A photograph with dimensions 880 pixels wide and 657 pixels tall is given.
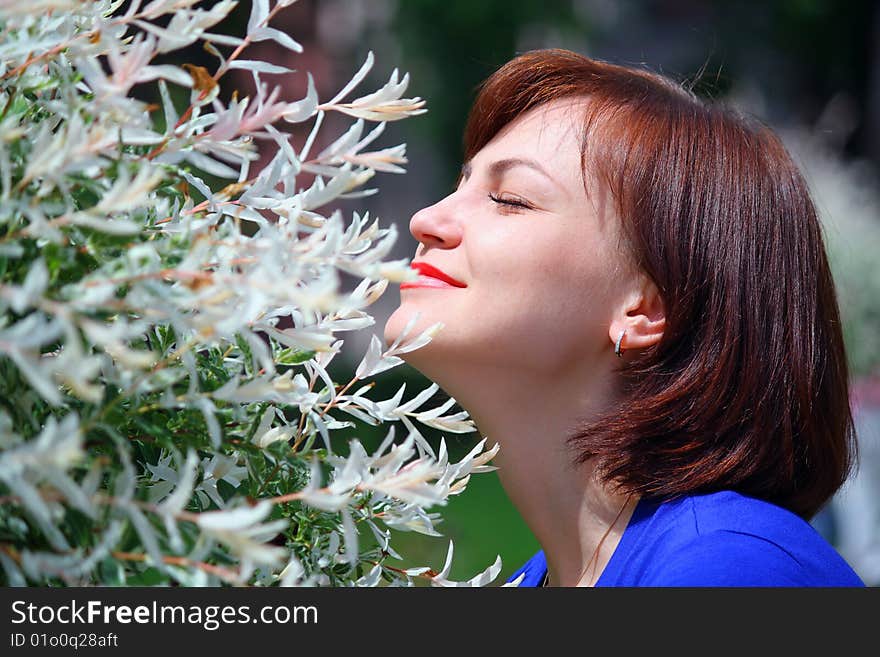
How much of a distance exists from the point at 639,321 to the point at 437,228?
0.33 meters

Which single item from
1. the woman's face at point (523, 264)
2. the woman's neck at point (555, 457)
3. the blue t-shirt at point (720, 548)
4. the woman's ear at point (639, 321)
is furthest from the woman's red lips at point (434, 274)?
the blue t-shirt at point (720, 548)

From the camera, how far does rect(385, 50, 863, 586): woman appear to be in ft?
4.60

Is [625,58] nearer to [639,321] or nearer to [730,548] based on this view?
[639,321]

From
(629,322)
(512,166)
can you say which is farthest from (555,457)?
(512,166)

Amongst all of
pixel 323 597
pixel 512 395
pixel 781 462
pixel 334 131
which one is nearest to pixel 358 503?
pixel 323 597

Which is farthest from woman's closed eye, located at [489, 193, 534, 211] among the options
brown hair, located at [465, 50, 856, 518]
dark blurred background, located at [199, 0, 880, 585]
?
dark blurred background, located at [199, 0, 880, 585]

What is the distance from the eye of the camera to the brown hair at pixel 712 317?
1441mm

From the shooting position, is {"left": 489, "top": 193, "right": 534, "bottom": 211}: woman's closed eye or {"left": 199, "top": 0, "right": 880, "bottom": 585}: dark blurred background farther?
{"left": 199, "top": 0, "right": 880, "bottom": 585}: dark blurred background

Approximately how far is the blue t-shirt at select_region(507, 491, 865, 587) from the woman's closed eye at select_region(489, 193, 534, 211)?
471mm

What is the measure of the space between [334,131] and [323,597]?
9.08 metres

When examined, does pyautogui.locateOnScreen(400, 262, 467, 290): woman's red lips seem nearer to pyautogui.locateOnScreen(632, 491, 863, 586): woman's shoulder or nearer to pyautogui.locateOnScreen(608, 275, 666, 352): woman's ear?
pyautogui.locateOnScreen(608, 275, 666, 352): woman's ear

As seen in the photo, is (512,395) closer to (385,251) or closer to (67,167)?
(385,251)

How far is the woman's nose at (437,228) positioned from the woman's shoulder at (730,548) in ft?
1.61

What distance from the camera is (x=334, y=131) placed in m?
9.65
